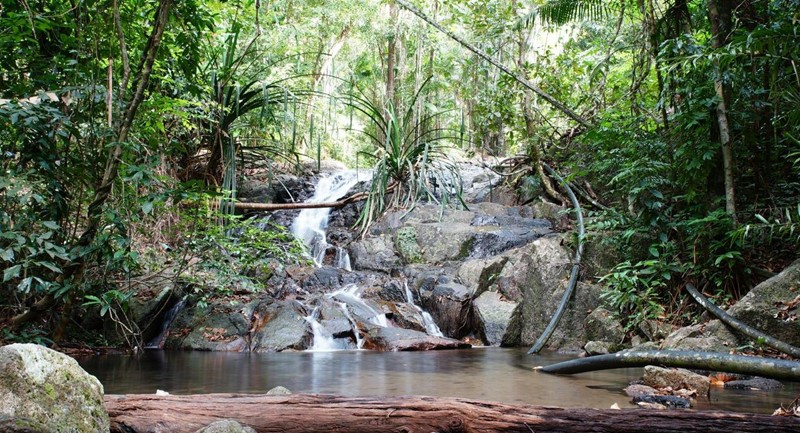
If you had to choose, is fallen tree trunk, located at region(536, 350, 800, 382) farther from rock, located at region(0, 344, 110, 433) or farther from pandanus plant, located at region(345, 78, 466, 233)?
pandanus plant, located at region(345, 78, 466, 233)

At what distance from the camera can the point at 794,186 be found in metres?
5.07

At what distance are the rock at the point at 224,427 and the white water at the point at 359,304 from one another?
489 centimetres

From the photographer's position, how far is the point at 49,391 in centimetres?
171

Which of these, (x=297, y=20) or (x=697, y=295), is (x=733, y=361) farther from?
(x=297, y=20)

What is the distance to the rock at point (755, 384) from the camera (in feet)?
11.9

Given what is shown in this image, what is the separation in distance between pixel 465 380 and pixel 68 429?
294 centimetres

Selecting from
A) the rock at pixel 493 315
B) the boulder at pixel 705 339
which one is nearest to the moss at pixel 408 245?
the rock at pixel 493 315

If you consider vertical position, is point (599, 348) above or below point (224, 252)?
below

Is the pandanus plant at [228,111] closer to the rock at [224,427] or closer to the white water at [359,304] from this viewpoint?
the white water at [359,304]

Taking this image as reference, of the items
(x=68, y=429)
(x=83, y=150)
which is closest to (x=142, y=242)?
(x=83, y=150)

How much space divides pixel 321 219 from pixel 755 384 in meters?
7.93

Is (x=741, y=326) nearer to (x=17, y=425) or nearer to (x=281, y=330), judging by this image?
(x=17, y=425)

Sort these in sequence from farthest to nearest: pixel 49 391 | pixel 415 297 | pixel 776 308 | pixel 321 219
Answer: pixel 321 219, pixel 415 297, pixel 776 308, pixel 49 391

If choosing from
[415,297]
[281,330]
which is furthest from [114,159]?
[415,297]
